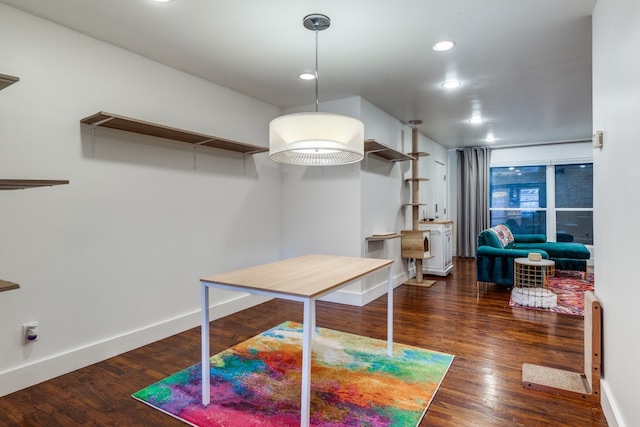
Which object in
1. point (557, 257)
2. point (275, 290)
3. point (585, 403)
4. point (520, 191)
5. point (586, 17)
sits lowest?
point (585, 403)

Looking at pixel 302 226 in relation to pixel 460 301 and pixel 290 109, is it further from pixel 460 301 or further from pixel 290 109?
pixel 460 301

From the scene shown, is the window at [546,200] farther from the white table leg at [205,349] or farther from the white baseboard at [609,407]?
the white table leg at [205,349]

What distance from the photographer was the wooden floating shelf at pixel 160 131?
2587 millimetres

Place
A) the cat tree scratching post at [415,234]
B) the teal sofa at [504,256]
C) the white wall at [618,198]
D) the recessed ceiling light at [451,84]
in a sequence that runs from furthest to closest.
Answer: the cat tree scratching post at [415,234]
the teal sofa at [504,256]
the recessed ceiling light at [451,84]
the white wall at [618,198]

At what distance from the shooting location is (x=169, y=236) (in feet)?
10.8

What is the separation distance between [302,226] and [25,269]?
284 centimetres

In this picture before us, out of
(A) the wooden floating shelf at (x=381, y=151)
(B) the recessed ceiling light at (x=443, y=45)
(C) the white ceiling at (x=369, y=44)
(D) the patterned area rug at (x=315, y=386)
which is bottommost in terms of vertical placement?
(D) the patterned area rug at (x=315, y=386)

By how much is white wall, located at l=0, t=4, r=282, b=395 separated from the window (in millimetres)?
6444

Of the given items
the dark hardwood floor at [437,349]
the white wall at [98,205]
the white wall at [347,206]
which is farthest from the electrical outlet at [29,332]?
the white wall at [347,206]

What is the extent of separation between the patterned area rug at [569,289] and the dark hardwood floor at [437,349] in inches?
9.9

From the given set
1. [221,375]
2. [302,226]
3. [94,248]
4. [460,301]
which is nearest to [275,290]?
[221,375]

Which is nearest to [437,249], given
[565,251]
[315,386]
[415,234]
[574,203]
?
[415,234]

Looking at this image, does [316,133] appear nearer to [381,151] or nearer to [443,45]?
[443,45]

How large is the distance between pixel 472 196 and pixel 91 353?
286 inches
